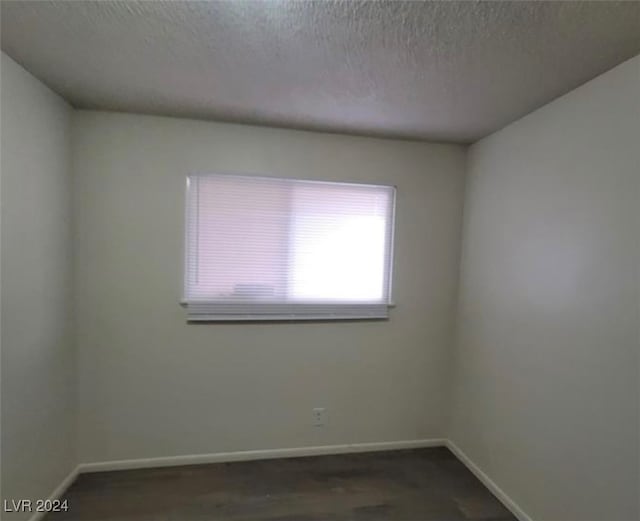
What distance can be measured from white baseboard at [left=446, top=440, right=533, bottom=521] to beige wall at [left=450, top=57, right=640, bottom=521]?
0.04m

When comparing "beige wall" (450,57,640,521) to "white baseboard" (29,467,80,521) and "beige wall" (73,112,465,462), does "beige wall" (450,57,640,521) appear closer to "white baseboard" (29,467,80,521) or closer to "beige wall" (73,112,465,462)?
"beige wall" (73,112,465,462)

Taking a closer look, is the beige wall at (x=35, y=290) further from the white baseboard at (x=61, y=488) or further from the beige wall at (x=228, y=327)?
the beige wall at (x=228, y=327)

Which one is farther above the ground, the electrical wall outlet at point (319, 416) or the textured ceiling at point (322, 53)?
the textured ceiling at point (322, 53)

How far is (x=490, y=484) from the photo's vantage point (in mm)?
2459

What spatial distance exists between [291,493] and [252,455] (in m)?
0.48

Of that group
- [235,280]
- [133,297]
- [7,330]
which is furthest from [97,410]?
[235,280]

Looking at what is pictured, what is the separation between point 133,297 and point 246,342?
0.83 meters

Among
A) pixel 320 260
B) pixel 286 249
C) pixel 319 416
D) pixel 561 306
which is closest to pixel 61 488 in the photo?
pixel 319 416

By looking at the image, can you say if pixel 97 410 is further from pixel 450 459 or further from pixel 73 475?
pixel 450 459

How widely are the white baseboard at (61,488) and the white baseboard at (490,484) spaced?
2.71 m

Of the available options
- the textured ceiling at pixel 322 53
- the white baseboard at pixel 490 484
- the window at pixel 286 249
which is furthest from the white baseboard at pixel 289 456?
the textured ceiling at pixel 322 53

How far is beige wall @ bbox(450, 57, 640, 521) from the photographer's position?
162cm

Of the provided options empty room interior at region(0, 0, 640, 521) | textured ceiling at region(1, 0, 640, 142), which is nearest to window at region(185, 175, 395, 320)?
empty room interior at region(0, 0, 640, 521)

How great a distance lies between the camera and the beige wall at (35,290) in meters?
1.76
